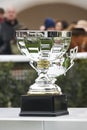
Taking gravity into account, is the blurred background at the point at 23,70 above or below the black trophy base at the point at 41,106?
below

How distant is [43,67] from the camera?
475 cm

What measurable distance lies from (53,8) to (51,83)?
30.1 feet

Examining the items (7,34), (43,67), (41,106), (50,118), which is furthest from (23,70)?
(50,118)

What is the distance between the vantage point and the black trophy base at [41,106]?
4.62 m

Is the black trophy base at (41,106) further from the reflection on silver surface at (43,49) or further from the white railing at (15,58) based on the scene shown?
the white railing at (15,58)

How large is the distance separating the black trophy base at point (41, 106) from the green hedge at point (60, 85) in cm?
314

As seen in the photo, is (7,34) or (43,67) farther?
(7,34)

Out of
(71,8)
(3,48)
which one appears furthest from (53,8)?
(3,48)

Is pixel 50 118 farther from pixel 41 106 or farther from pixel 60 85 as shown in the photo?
pixel 60 85

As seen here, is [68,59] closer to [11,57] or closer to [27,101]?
[27,101]

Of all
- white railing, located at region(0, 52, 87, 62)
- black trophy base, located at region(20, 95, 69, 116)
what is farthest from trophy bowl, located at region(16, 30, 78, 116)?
white railing, located at region(0, 52, 87, 62)

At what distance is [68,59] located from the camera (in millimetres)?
4938

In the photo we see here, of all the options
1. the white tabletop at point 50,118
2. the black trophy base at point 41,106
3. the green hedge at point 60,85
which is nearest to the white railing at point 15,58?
the green hedge at point 60,85

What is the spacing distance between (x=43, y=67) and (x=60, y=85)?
3.11 metres
